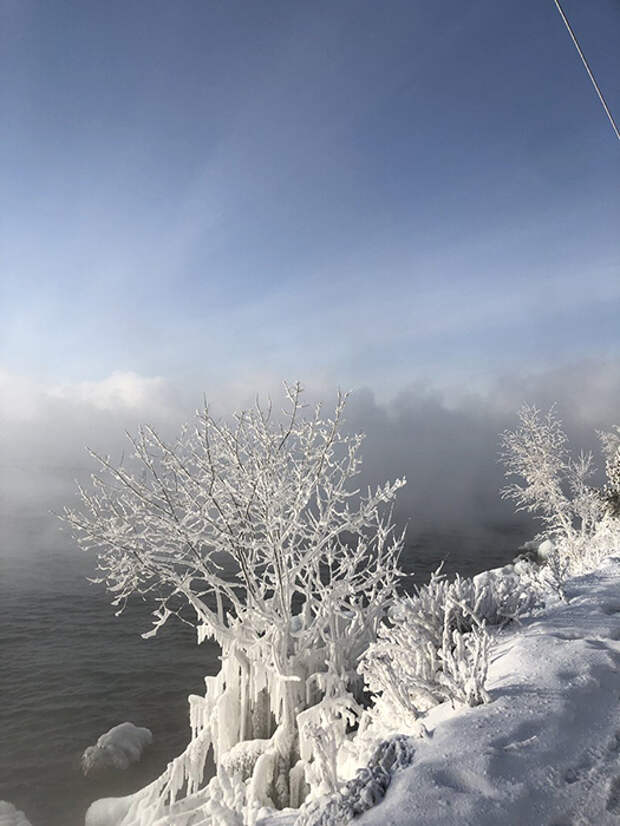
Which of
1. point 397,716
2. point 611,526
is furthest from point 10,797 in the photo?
point 611,526

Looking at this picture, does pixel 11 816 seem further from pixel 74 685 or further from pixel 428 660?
pixel 428 660

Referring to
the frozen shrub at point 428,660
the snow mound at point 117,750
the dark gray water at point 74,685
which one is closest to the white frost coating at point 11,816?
the dark gray water at point 74,685

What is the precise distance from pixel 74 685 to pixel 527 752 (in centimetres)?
1937

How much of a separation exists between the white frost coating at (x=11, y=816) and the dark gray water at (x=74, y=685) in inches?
12.4

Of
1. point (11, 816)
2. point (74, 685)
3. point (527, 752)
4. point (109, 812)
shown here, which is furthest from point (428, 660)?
point (74, 685)

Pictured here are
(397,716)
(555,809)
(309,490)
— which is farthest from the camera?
(309,490)

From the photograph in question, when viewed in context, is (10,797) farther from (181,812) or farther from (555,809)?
(555,809)

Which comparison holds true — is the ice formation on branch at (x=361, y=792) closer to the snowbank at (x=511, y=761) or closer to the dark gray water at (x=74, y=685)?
the snowbank at (x=511, y=761)

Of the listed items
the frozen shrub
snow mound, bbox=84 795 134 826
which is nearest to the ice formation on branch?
the frozen shrub

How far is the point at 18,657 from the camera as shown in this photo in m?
20.0

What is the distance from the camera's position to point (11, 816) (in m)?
9.32

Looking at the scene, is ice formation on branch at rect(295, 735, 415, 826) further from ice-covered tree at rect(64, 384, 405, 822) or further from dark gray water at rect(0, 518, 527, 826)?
dark gray water at rect(0, 518, 527, 826)

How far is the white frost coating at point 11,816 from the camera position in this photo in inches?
358

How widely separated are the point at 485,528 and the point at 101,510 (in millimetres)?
89670
